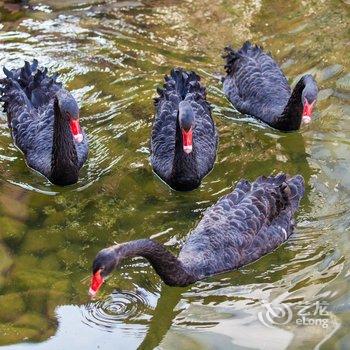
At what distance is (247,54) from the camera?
29.5 ft

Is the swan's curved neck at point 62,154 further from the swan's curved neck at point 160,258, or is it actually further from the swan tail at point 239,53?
the swan tail at point 239,53

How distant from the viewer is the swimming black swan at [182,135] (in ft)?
A: 23.3

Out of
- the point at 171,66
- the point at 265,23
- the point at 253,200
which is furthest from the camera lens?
the point at 265,23

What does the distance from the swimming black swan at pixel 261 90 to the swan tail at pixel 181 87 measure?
671 millimetres

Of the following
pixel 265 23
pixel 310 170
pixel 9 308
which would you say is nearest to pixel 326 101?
pixel 310 170

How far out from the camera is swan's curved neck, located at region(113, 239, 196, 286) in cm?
538

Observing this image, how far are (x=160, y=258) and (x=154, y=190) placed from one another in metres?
1.78

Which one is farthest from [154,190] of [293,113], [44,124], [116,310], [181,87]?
[116,310]

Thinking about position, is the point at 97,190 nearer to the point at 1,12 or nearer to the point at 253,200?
the point at 253,200

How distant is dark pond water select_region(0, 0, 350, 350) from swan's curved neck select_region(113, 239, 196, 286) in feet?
0.57

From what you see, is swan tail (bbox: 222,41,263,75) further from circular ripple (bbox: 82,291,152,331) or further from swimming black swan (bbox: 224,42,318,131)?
circular ripple (bbox: 82,291,152,331)

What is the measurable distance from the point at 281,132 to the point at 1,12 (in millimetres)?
4248

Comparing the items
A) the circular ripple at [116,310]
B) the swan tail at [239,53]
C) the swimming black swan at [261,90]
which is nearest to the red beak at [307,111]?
the swimming black swan at [261,90]

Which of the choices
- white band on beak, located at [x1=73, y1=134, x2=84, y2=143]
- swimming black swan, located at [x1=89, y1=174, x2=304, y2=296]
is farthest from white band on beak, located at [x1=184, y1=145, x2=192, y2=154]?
white band on beak, located at [x1=73, y1=134, x2=84, y2=143]
